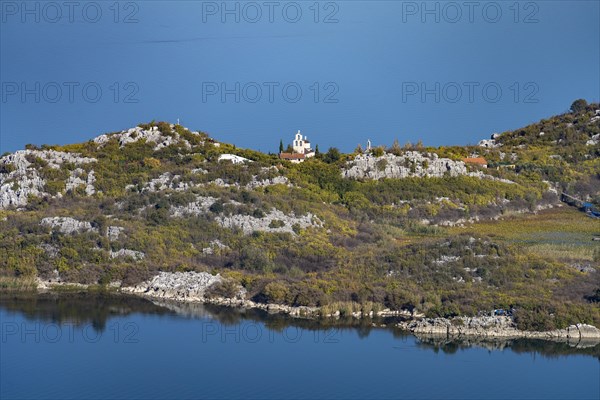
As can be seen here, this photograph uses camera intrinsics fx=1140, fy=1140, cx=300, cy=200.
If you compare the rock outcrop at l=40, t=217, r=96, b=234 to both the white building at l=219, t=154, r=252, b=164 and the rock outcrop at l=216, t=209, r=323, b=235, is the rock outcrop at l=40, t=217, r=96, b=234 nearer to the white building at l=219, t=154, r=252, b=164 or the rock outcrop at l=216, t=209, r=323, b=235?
the rock outcrop at l=216, t=209, r=323, b=235

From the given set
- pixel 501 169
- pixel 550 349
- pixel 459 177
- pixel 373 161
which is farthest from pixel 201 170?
pixel 550 349

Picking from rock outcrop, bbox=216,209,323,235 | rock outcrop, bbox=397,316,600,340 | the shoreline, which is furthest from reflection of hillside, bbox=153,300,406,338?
rock outcrop, bbox=216,209,323,235

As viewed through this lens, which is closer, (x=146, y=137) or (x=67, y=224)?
(x=67, y=224)

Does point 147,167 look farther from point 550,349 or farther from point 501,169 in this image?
point 550,349

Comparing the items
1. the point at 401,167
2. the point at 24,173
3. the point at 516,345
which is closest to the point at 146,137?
the point at 24,173

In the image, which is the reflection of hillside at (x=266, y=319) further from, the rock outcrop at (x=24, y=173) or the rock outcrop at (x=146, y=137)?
the rock outcrop at (x=146, y=137)

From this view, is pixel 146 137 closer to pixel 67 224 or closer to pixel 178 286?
pixel 67 224
